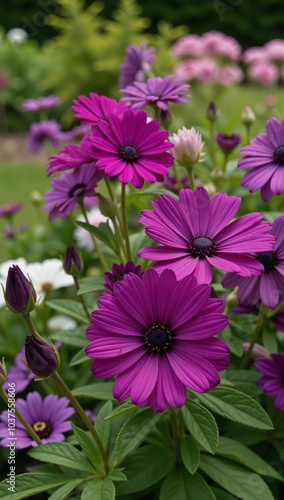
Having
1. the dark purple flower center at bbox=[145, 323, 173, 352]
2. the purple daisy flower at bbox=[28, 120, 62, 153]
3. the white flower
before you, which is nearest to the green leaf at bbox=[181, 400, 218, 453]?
the dark purple flower center at bbox=[145, 323, 173, 352]

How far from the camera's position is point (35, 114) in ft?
16.6

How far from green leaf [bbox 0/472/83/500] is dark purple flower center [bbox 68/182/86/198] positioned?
0.43 meters

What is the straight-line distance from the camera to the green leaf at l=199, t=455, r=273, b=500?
899 mm

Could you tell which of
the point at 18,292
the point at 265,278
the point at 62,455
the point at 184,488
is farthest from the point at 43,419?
the point at 265,278

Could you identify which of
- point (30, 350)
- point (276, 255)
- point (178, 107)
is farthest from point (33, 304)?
point (178, 107)

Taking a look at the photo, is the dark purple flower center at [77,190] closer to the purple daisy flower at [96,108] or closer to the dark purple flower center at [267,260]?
the purple daisy flower at [96,108]

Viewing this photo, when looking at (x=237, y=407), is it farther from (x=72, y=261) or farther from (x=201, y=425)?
(x=72, y=261)

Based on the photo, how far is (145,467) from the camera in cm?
96

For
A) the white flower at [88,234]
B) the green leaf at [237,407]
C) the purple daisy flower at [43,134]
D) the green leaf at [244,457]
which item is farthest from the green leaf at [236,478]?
the purple daisy flower at [43,134]

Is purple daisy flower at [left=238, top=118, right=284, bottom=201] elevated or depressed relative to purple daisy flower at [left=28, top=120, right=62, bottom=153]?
depressed

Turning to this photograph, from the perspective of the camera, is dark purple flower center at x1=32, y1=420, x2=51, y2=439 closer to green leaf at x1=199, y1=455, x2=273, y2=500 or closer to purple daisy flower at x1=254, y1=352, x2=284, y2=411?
green leaf at x1=199, y1=455, x2=273, y2=500

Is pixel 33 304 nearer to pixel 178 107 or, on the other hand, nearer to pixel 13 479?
pixel 13 479

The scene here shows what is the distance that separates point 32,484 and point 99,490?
121 mm

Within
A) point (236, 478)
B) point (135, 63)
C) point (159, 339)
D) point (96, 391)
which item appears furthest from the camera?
point (135, 63)
